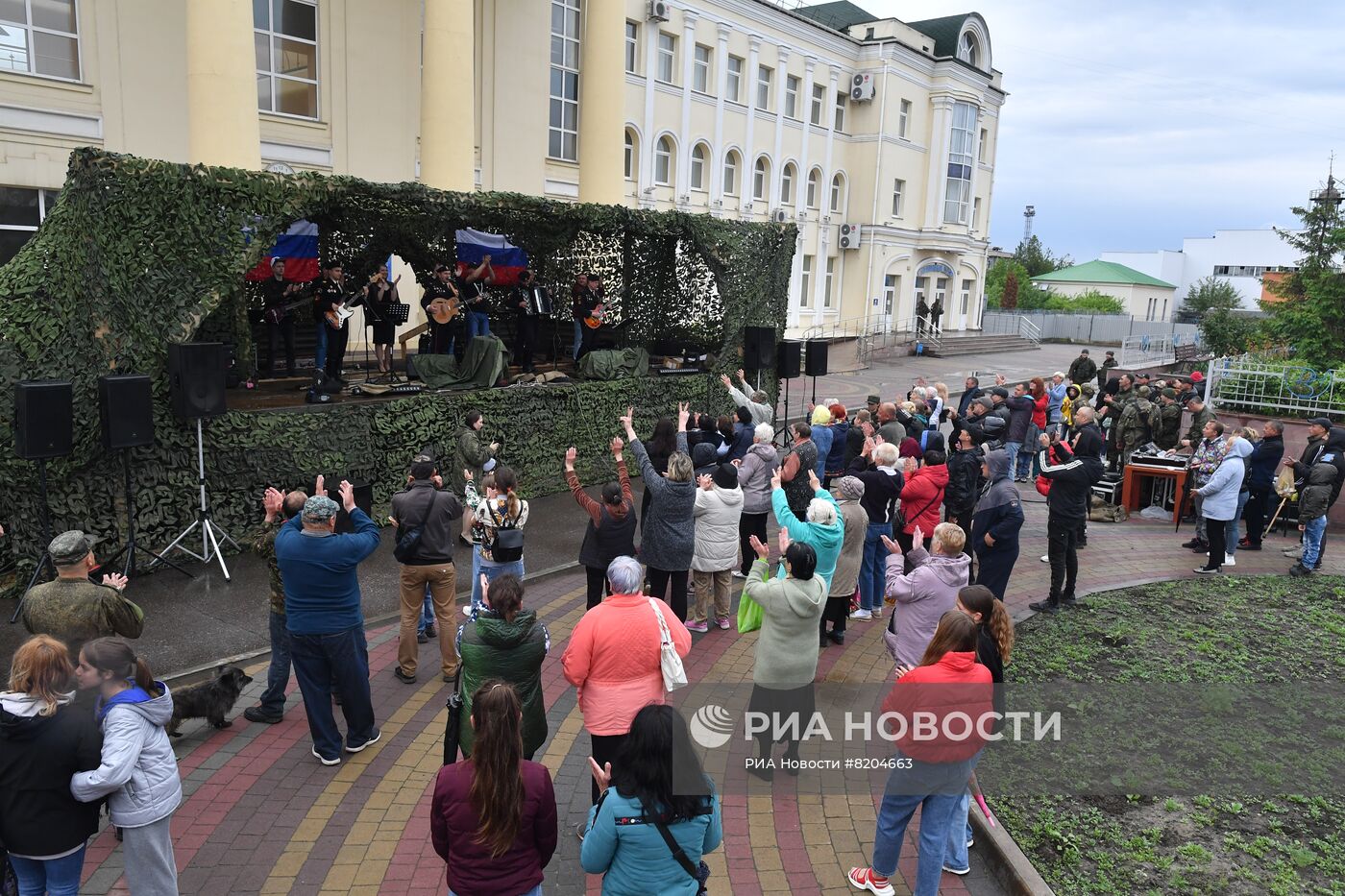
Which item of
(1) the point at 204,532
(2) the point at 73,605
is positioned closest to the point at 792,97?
(1) the point at 204,532

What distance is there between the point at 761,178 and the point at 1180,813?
31.7 meters

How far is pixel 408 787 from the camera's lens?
5.46 meters

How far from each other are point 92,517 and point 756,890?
Result: 719 centimetres

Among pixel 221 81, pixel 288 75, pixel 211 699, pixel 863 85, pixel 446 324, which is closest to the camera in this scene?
pixel 211 699

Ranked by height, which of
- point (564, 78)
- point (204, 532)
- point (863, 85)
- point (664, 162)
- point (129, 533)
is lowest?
point (204, 532)

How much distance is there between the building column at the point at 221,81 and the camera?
13.3m

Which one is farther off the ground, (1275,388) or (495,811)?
(1275,388)

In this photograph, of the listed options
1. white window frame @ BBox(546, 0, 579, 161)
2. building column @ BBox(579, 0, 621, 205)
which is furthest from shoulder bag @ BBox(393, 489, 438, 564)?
white window frame @ BBox(546, 0, 579, 161)

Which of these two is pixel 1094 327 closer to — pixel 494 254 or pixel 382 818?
pixel 494 254

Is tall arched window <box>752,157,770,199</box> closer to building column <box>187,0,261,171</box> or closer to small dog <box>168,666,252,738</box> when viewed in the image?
building column <box>187,0,261,171</box>

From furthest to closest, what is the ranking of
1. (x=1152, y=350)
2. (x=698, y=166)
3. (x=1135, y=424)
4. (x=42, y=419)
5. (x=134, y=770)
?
(x=1152, y=350)
(x=698, y=166)
(x=1135, y=424)
(x=42, y=419)
(x=134, y=770)

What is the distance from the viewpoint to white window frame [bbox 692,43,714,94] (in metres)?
30.9

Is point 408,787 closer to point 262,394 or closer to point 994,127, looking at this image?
point 262,394

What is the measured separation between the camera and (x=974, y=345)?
131ft
